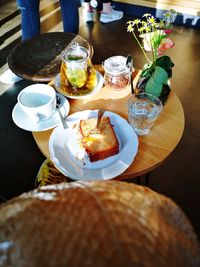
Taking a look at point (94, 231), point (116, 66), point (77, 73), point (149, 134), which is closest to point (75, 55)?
point (77, 73)

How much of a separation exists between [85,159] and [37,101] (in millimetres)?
363

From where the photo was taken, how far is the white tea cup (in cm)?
110

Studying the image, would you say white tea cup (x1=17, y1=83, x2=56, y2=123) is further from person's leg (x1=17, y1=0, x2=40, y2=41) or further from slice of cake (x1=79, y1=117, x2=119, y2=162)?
person's leg (x1=17, y1=0, x2=40, y2=41)

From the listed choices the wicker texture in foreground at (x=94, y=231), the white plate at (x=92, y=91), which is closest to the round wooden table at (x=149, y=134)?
the white plate at (x=92, y=91)

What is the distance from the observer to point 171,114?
1201mm

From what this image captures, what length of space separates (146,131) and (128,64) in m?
0.35

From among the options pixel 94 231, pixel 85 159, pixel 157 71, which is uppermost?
pixel 94 231

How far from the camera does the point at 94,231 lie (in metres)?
0.25

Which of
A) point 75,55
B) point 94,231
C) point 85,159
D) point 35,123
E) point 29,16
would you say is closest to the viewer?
point 94,231

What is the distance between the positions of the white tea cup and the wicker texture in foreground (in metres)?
0.83

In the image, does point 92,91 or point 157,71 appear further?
point 92,91

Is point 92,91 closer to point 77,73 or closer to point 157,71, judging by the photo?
point 77,73

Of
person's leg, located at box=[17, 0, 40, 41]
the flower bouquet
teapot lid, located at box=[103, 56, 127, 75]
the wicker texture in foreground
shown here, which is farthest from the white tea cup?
person's leg, located at box=[17, 0, 40, 41]

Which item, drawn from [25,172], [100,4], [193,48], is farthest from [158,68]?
[100,4]
